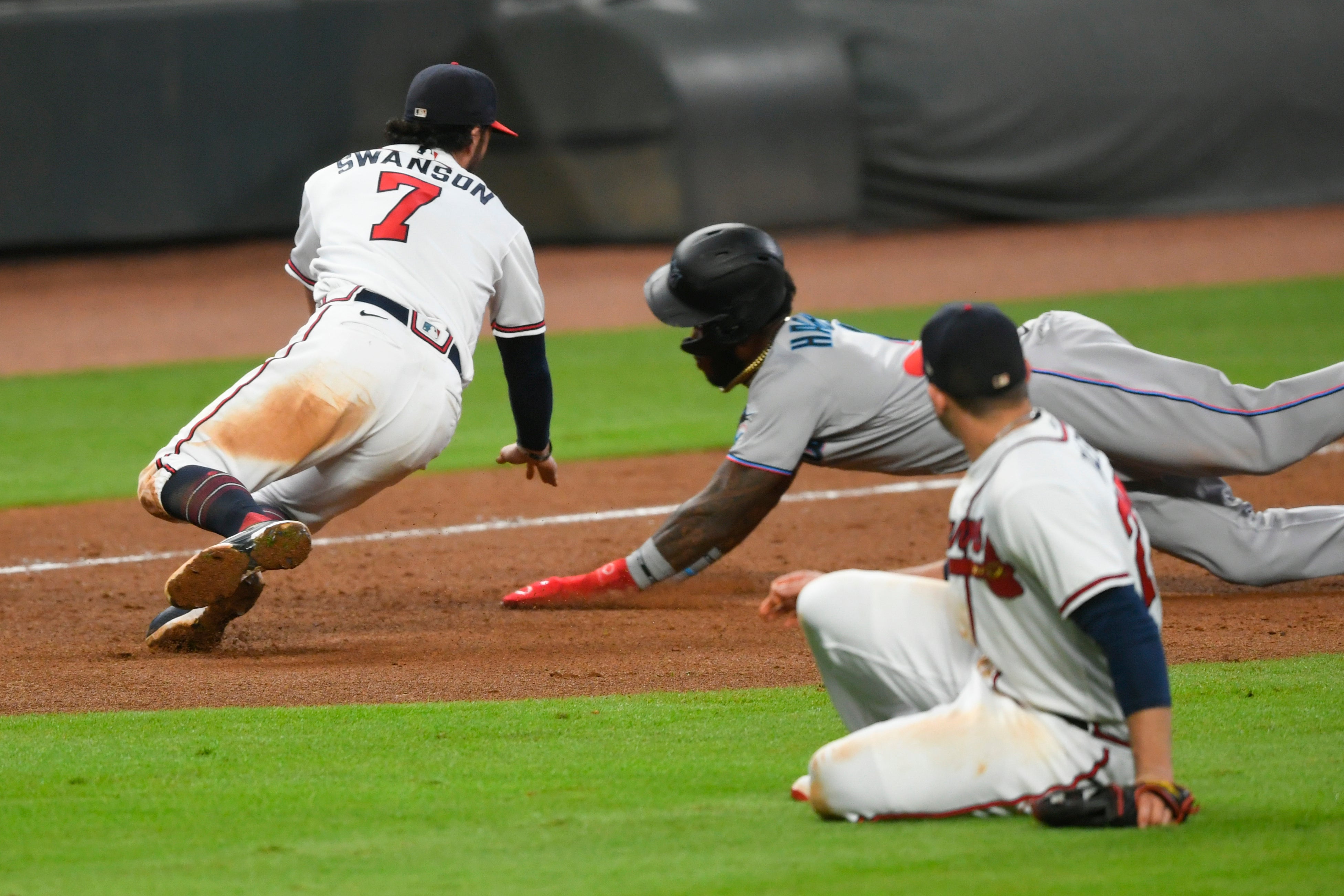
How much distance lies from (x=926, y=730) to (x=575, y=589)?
2.63 meters

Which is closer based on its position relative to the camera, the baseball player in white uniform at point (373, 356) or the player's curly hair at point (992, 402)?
the player's curly hair at point (992, 402)

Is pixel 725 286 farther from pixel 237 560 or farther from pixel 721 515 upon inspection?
pixel 237 560

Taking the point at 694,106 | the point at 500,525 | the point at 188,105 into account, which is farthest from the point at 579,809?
the point at 188,105

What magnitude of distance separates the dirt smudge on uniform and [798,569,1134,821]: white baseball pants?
200cm

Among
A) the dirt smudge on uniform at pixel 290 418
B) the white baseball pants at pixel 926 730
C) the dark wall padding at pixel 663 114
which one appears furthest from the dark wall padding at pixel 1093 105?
the white baseball pants at pixel 926 730

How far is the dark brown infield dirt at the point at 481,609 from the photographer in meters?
4.62

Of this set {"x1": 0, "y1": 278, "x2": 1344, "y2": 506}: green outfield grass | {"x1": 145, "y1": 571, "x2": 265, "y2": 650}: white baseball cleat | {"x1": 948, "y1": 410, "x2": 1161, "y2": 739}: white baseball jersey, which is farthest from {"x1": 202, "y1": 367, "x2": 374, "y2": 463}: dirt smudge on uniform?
{"x1": 0, "y1": 278, "x2": 1344, "y2": 506}: green outfield grass

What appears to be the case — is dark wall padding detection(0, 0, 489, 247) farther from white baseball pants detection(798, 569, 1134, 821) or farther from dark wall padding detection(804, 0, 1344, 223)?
white baseball pants detection(798, 569, 1134, 821)

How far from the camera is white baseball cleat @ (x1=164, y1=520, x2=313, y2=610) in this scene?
168 inches

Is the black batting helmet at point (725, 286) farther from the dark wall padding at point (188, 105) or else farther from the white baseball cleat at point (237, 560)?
the dark wall padding at point (188, 105)

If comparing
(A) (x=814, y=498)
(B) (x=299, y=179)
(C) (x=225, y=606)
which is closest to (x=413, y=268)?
(C) (x=225, y=606)

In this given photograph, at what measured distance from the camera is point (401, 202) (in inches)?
205

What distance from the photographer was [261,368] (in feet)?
16.1

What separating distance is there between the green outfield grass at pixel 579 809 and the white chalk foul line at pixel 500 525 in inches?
101
